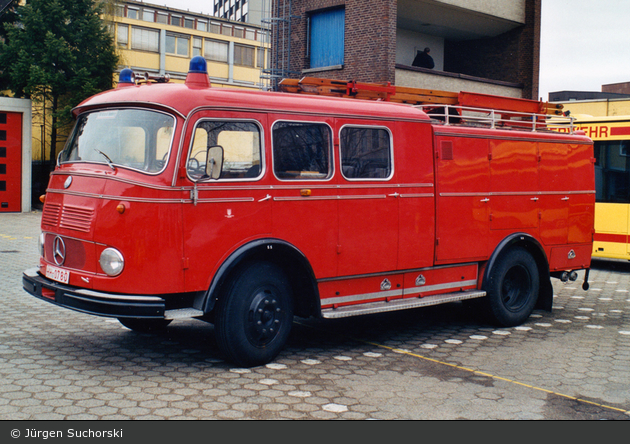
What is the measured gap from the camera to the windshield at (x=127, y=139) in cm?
587

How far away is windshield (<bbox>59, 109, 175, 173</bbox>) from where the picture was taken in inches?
231

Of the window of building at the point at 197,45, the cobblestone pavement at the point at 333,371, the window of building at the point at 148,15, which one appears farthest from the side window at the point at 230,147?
the window of building at the point at 197,45

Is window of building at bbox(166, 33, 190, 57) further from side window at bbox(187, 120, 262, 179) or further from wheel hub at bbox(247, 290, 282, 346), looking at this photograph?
wheel hub at bbox(247, 290, 282, 346)

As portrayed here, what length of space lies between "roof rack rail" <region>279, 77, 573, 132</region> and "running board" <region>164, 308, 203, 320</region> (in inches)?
114

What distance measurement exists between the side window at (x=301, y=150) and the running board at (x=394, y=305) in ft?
4.46

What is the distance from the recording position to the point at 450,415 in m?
4.95

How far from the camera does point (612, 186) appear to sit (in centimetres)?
1435

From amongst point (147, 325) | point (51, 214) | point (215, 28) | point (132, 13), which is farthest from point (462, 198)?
point (215, 28)

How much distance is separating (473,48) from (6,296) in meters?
20.8

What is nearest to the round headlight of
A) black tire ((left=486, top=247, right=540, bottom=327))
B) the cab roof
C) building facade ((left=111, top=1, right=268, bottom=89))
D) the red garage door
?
the cab roof

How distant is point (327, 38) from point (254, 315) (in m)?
17.6

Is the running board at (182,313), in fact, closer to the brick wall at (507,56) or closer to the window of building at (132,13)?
the brick wall at (507,56)

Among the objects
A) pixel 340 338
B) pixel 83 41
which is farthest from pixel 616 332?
pixel 83 41

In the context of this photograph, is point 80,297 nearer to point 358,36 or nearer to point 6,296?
point 6,296
